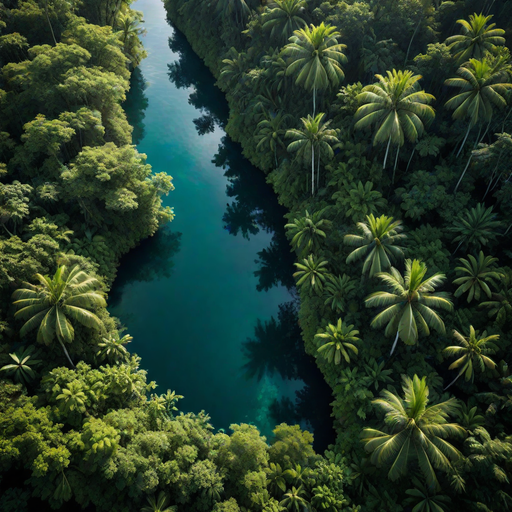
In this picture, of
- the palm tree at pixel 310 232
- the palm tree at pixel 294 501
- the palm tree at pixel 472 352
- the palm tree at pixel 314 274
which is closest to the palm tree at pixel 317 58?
the palm tree at pixel 310 232

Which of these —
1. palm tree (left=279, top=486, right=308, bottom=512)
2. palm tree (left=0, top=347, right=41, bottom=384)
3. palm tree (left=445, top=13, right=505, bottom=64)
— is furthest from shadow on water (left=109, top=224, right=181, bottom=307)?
palm tree (left=445, top=13, right=505, bottom=64)

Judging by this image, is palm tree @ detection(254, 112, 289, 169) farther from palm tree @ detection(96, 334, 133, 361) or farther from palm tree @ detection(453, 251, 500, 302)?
palm tree @ detection(96, 334, 133, 361)

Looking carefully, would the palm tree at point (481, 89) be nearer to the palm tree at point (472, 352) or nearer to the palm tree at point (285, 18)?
the palm tree at point (472, 352)

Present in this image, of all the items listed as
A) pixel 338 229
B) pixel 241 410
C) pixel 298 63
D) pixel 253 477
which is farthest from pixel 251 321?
pixel 298 63

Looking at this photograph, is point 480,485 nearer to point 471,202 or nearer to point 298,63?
point 471,202

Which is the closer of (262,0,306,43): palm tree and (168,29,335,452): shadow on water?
(168,29,335,452): shadow on water
